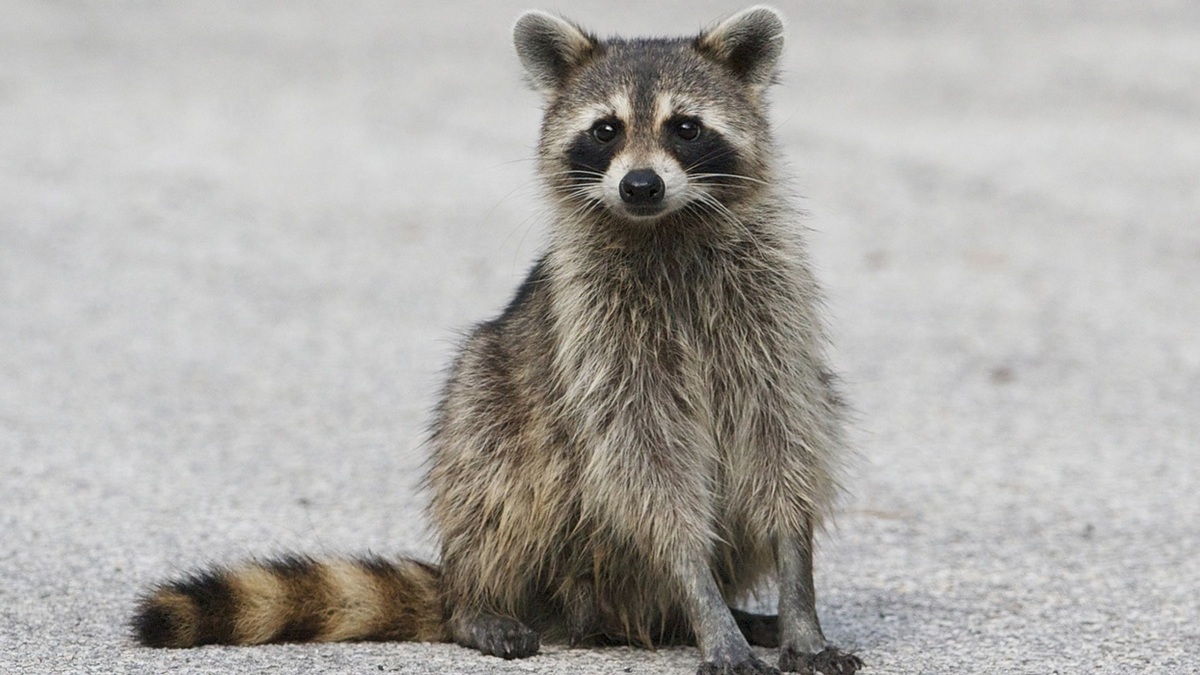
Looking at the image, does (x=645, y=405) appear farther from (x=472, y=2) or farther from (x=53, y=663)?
(x=472, y=2)

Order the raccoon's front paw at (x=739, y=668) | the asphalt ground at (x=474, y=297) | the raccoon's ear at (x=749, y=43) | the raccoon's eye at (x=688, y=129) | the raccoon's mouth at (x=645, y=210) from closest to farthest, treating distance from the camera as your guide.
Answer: the raccoon's front paw at (x=739, y=668) < the raccoon's mouth at (x=645, y=210) < the raccoon's eye at (x=688, y=129) < the raccoon's ear at (x=749, y=43) < the asphalt ground at (x=474, y=297)

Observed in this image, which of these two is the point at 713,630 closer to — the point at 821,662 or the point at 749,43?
the point at 821,662

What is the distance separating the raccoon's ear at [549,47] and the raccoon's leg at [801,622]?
1.46m

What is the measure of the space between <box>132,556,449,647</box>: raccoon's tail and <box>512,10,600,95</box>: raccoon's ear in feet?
4.81

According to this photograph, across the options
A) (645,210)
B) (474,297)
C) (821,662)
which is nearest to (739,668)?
(821,662)

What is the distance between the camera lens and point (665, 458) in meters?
4.31

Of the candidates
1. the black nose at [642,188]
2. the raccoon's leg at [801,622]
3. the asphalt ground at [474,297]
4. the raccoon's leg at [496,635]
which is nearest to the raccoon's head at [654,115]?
the black nose at [642,188]

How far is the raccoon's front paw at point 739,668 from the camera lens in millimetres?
4082

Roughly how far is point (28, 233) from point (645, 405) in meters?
6.90

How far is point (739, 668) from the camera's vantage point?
13.4 ft

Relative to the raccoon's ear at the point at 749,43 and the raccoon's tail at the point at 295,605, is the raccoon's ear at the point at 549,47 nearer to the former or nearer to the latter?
the raccoon's ear at the point at 749,43

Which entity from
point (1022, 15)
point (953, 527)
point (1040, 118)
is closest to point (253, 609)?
point (953, 527)

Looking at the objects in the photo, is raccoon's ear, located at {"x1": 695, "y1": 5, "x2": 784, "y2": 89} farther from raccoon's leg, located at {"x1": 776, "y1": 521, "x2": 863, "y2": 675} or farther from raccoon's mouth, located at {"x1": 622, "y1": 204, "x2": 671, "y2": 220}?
raccoon's leg, located at {"x1": 776, "y1": 521, "x2": 863, "y2": 675}

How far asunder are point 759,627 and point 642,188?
1354 mm
